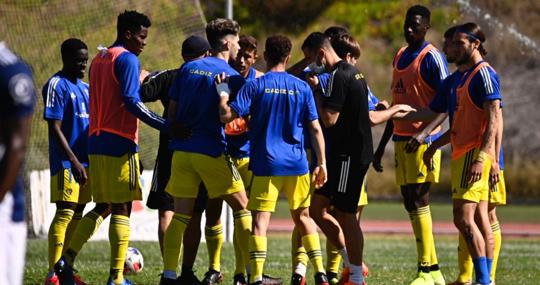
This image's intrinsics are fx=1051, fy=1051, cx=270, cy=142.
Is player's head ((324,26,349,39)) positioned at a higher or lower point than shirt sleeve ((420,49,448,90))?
higher

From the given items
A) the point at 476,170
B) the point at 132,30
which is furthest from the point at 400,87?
the point at 132,30

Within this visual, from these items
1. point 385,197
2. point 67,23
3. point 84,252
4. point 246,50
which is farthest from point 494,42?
point 246,50

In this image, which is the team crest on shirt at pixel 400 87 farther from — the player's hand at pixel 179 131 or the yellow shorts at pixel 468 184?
the player's hand at pixel 179 131

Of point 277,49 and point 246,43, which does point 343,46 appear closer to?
point 246,43

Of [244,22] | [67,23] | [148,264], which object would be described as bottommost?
[148,264]

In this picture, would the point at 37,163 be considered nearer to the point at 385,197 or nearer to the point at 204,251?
the point at 204,251

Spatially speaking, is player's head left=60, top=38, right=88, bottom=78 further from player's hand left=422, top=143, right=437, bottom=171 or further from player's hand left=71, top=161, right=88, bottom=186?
player's hand left=422, top=143, right=437, bottom=171

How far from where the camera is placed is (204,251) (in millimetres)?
14750

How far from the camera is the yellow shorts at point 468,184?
28.7 feet

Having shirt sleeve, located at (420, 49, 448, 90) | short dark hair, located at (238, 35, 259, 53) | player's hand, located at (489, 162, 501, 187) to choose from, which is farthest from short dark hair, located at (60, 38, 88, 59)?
player's hand, located at (489, 162, 501, 187)

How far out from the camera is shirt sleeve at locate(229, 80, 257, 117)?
8672 millimetres

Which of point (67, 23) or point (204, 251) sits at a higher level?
point (67, 23)

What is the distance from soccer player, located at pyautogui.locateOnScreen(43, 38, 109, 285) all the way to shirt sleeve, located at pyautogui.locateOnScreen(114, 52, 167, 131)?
3.30ft

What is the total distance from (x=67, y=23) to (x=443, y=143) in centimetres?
1007
